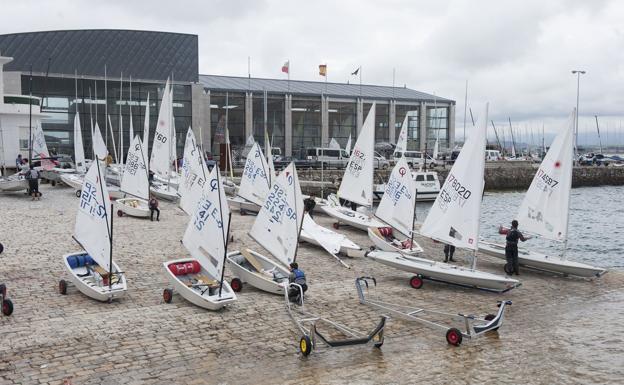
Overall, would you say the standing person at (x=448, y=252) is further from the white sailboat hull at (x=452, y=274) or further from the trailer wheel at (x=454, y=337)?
the trailer wheel at (x=454, y=337)

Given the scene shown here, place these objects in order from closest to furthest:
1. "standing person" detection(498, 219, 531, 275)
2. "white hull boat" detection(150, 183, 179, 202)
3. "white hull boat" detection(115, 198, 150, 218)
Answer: "standing person" detection(498, 219, 531, 275) < "white hull boat" detection(115, 198, 150, 218) < "white hull boat" detection(150, 183, 179, 202)

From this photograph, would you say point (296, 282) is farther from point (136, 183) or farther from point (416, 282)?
point (136, 183)

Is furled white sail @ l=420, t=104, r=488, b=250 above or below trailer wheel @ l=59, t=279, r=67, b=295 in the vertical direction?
above

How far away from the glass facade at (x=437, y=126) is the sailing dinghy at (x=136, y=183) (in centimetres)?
4998

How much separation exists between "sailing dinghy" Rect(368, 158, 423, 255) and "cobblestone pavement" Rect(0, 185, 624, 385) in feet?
8.67

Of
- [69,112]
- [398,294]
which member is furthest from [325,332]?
[69,112]

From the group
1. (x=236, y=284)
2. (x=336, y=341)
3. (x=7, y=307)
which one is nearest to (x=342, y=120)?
(x=236, y=284)

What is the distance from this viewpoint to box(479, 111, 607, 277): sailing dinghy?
19.4 m

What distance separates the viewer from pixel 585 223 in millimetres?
38938

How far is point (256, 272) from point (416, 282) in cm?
493

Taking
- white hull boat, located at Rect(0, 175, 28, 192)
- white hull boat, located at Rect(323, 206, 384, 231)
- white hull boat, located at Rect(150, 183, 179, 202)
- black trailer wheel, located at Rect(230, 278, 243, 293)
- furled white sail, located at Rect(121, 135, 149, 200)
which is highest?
furled white sail, located at Rect(121, 135, 149, 200)

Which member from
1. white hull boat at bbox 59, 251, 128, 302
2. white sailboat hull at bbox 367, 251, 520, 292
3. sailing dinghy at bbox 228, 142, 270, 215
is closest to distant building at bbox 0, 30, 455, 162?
sailing dinghy at bbox 228, 142, 270, 215

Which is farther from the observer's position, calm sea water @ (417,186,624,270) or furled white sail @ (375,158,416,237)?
calm sea water @ (417,186,624,270)

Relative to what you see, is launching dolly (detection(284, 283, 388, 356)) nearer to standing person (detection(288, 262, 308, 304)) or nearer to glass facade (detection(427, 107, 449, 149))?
standing person (detection(288, 262, 308, 304))
